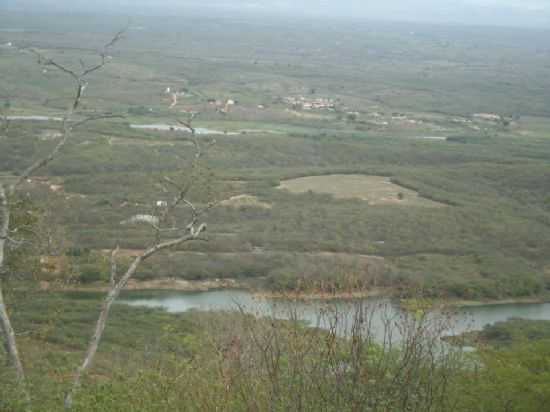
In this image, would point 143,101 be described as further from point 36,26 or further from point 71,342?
point 36,26

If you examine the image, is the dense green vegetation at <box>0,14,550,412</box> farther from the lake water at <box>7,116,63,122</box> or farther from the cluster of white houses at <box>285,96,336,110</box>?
the lake water at <box>7,116,63,122</box>

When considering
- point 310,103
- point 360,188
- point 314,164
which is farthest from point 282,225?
point 310,103

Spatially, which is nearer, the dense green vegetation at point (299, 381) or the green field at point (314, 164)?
the dense green vegetation at point (299, 381)

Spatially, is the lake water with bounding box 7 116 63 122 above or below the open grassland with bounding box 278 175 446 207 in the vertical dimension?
below

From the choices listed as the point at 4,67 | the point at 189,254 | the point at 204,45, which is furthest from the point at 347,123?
the point at 204,45

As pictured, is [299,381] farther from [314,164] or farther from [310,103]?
[310,103]

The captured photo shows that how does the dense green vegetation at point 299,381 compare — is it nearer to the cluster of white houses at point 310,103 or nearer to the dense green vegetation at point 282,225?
the dense green vegetation at point 282,225

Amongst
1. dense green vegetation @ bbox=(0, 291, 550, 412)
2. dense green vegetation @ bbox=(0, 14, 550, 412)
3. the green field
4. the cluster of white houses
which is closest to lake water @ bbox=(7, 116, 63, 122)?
the green field

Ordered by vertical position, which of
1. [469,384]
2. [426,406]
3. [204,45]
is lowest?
[204,45]

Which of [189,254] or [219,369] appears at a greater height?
[219,369]

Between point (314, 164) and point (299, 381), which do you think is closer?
point (299, 381)

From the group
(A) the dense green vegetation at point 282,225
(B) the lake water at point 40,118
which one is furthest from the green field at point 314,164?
(B) the lake water at point 40,118
